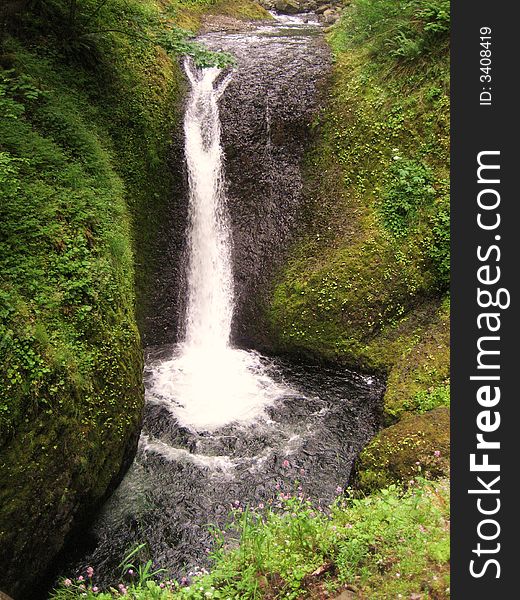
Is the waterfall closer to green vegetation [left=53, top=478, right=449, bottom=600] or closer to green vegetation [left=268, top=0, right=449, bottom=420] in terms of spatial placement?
green vegetation [left=268, top=0, right=449, bottom=420]

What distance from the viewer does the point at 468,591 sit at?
9.12 ft

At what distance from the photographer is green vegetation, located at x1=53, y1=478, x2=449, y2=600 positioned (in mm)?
3176

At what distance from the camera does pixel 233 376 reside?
8328 millimetres

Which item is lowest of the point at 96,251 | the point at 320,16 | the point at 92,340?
the point at 92,340

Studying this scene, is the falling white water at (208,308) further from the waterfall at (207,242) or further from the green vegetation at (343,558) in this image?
the green vegetation at (343,558)

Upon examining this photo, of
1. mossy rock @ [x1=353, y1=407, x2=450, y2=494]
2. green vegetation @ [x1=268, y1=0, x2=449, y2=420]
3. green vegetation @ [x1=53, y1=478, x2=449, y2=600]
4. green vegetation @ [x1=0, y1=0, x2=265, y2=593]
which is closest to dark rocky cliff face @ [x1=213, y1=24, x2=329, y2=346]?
green vegetation @ [x1=268, y1=0, x2=449, y2=420]

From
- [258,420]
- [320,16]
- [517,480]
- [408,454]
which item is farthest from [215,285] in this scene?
[320,16]

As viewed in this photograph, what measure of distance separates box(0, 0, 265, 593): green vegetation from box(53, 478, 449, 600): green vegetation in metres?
1.36

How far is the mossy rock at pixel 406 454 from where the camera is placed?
5.47 metres

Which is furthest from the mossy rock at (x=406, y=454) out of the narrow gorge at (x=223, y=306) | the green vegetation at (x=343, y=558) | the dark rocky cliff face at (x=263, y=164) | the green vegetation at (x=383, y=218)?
the dark rocky cliff face at (x=263, y=164)

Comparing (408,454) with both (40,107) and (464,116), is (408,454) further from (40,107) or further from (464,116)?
(40,107)

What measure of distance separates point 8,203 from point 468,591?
5.56 m

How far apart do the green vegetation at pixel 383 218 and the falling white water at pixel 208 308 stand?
106 cm

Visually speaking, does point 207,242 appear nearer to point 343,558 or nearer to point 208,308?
point 208,308
